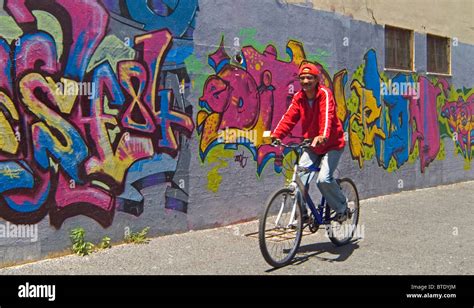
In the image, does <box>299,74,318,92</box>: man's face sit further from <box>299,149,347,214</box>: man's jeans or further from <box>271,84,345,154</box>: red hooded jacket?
<box>299,149,347,214</box>: man's jeans

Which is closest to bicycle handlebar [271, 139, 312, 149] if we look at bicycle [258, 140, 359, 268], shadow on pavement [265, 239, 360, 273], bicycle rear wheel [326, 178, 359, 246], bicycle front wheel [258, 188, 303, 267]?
bicycle [258, 140, 359, 268]

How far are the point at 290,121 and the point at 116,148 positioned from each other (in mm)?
A: 1926

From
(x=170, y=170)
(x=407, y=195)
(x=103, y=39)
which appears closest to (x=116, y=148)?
(x=170, y=170)

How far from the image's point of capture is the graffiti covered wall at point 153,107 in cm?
523

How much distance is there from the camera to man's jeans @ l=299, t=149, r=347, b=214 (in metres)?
5.46

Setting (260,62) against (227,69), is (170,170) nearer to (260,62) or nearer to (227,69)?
(227,69)

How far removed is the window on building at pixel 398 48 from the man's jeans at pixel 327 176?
4.83 m

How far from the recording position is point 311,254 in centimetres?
579

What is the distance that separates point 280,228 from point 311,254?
2.66 ft

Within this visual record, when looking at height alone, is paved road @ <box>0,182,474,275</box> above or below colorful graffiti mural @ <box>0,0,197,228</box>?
below

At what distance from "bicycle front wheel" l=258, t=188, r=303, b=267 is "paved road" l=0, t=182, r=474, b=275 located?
14 cm

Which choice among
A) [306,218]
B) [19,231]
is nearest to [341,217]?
[306,218]

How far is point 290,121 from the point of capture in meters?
5.61

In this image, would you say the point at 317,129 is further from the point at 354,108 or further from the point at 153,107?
the point at 354,108
